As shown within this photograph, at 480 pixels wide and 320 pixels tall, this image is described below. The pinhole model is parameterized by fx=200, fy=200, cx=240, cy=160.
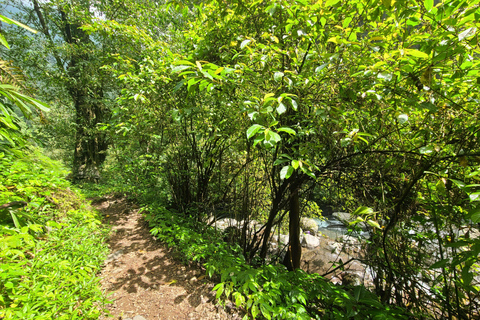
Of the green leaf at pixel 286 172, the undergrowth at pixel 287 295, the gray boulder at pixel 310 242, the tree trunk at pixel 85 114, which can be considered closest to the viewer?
the green leaf at pixel 286 172

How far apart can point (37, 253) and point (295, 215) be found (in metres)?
3.10

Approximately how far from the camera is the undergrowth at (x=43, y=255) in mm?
1462

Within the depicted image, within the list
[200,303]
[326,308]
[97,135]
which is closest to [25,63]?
[97,135]

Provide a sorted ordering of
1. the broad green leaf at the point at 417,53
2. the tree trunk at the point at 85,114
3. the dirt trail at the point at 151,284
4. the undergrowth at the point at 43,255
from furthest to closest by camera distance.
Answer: the tree trunk at the point at 85,114 → the dirt trail at the point at 151,284 → the undergrowth at the point at 43,255 → the broad green leaf at the point at 417,53

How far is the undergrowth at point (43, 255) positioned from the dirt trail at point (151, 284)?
0.75 ft

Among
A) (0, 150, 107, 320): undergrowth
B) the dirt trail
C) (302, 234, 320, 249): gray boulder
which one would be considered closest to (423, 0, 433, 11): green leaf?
the dirt trail

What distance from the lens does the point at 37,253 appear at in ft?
6.58

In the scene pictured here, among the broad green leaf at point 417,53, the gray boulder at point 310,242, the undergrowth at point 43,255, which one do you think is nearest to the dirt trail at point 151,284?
the undergrowth at point 43,255

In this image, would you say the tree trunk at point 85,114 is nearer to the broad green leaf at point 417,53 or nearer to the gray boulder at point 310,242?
the gray boulder at point 310,242

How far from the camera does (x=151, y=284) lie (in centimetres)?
251

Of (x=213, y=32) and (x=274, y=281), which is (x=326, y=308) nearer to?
(x=274, y=281)

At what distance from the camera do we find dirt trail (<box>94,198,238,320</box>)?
217 centimetres

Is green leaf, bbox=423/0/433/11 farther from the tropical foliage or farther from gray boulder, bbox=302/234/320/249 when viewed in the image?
gray boulder, bbox=302/234/320/249

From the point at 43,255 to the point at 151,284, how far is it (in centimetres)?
117
